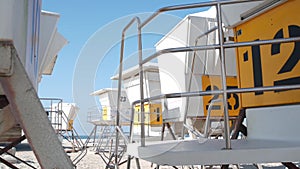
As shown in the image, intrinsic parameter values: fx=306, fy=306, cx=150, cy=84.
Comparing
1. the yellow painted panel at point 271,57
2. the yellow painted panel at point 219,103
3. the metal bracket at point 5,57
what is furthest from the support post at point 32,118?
the yellow painted panel at point 219,103

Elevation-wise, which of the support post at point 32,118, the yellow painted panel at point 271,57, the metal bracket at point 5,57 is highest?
the yellow painted panel at point 271,57

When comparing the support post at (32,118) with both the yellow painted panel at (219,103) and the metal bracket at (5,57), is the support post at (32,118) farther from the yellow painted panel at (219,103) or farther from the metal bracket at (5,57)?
the yellow painted panel at (219,103)

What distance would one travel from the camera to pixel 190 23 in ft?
12.9

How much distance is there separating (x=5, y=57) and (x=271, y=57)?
1702 mm

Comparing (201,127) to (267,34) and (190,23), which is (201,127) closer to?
(190,23)

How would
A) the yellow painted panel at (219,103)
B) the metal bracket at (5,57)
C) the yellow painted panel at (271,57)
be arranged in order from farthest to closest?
the yellow painted panel at (219,103) < the yellow painted panel at (271,57) < the metal bracket at (5,57)

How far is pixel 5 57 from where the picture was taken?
713 millimetres

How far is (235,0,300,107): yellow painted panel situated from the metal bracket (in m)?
1.58

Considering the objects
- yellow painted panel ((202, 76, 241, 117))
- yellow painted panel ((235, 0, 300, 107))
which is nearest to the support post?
yellow painted panel ((235, 0, 300, 107))

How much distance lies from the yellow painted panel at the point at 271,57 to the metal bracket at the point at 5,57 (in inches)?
62.4

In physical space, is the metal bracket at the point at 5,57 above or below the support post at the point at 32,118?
above

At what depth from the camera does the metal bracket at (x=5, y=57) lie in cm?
71

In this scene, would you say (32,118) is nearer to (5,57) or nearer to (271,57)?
(5,57)

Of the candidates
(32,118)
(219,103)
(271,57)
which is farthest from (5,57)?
(219,103)
